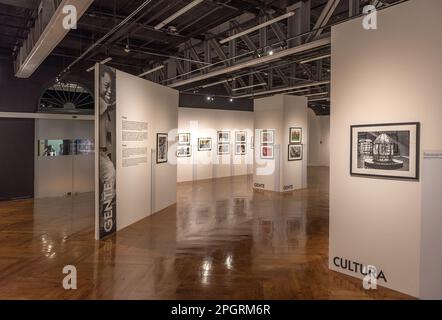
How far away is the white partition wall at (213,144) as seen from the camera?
14.8 meters

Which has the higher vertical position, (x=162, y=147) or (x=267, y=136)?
(x=267, y=136)

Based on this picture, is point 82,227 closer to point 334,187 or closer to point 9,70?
point 334,187

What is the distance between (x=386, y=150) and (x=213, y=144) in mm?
11914

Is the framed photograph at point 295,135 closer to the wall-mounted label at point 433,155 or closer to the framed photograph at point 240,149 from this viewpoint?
the framed photograph at point 240,149

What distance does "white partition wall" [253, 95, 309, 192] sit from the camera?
1205cm

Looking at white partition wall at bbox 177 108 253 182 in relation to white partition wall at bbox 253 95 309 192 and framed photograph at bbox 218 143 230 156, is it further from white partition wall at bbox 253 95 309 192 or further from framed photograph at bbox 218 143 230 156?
white partition wall at bbox 253 95 309 192

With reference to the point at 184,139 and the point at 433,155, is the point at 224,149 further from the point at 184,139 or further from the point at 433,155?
the point at 433,155

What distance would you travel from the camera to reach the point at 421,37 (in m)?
3.86

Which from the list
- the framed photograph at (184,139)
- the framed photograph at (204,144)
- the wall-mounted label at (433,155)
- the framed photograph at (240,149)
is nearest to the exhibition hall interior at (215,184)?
the wall-mounted label at (433,155)

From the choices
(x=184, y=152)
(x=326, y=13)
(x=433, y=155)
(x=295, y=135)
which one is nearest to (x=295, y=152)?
(x=295, y=135)

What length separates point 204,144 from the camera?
15.4 m

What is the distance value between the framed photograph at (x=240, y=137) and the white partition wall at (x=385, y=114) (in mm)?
11950

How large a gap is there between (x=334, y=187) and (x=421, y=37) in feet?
6.98

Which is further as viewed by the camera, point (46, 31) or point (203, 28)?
point (203, 28)
